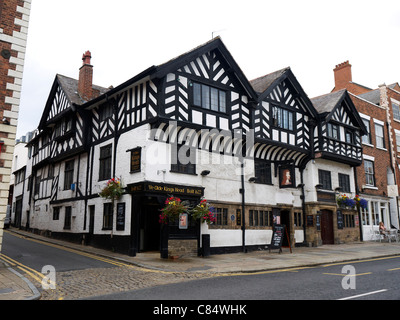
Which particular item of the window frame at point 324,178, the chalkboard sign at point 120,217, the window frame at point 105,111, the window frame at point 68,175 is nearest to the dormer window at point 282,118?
the window frame at point 324,178

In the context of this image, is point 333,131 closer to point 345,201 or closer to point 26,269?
point 345,201

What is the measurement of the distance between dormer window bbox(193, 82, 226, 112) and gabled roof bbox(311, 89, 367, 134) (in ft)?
24.8

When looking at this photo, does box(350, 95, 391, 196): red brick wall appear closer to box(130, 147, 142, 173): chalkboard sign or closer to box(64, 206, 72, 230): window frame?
box(130, 147, 142, 173): chalkboard sign

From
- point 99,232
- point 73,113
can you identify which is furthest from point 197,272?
point 73,113

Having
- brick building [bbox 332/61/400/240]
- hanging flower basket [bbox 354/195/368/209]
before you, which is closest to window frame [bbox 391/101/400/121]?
brick building [bbox 332/61/400/240]

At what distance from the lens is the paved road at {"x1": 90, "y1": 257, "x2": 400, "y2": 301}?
7.15 metres

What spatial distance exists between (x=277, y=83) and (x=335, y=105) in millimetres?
5084

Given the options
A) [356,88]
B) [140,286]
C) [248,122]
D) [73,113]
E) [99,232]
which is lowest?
[140,286]

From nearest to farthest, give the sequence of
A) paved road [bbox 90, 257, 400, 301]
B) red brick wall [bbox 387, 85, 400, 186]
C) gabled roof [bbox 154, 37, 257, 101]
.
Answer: paved road [bbox 90, 257, 400, 301], gabled roof [bbox 154, 37, 257, 101], red brick wall [bbox 387, 85, 400, 186]

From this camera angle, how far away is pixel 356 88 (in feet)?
103

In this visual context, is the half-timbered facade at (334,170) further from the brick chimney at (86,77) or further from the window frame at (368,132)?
the brick chimney at (86,77)

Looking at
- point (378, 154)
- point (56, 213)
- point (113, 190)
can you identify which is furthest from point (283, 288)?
point (378, 154)

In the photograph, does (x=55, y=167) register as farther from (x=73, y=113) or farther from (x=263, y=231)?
(x=263, y=231)
